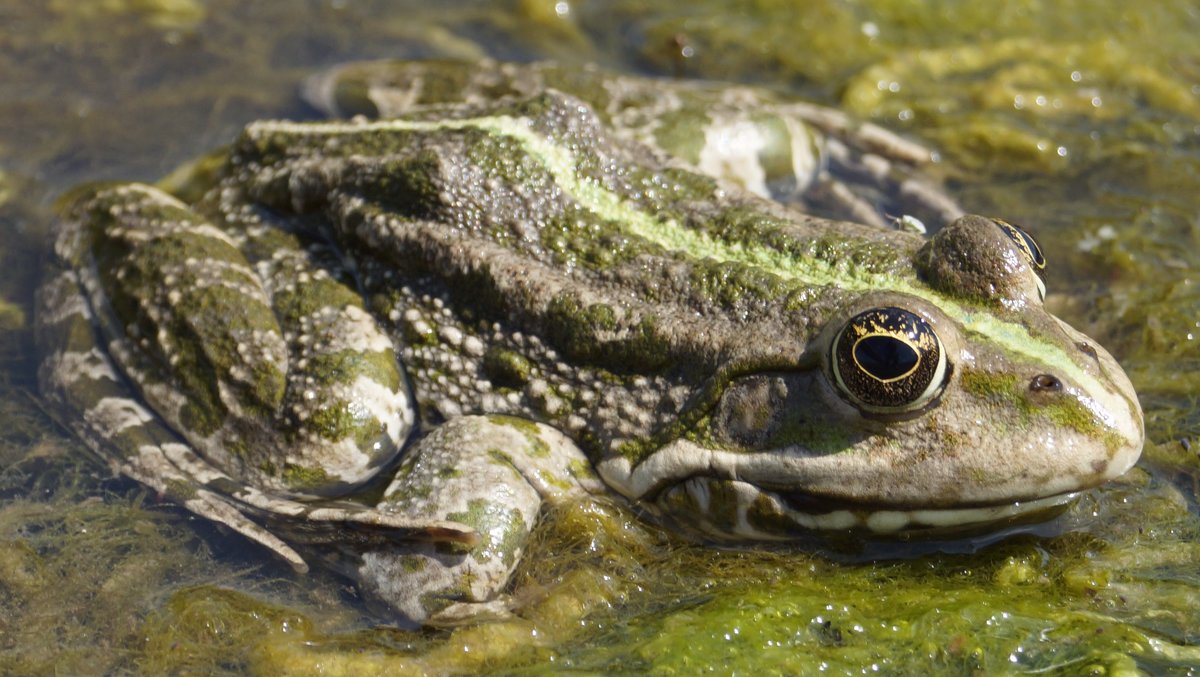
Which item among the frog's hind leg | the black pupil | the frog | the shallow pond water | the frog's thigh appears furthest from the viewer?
the frog's hind leg

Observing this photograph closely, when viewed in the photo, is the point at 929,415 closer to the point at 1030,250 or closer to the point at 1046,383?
the point at 1046,383

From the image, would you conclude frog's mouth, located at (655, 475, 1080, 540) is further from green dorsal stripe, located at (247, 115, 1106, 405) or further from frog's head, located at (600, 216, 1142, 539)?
green dorsal stripe, located at (247, 115, 1106, 405)

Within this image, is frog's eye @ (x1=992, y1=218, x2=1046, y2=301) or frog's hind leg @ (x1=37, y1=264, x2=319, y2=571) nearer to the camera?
frog's eye @ (x1=992, y1=218, x2=1046, y2=301)

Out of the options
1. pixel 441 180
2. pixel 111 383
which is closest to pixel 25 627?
pixel 111 383

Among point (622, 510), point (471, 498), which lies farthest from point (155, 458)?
point (622, 510)

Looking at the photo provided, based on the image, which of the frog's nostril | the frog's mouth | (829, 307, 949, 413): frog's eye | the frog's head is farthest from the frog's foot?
the frog's nostril

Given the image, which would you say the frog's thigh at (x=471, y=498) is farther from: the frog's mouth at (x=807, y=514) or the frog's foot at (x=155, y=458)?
the frog's mouth at (x=807, y=514)

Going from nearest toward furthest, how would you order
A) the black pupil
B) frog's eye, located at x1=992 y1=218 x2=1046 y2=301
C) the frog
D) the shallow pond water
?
the black pupil, the frog, the shallow pond water, frog's eye, located at x1=992 y1=218 x2=1046 y2=301

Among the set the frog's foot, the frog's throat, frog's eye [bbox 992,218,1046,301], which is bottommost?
the frog's foot
